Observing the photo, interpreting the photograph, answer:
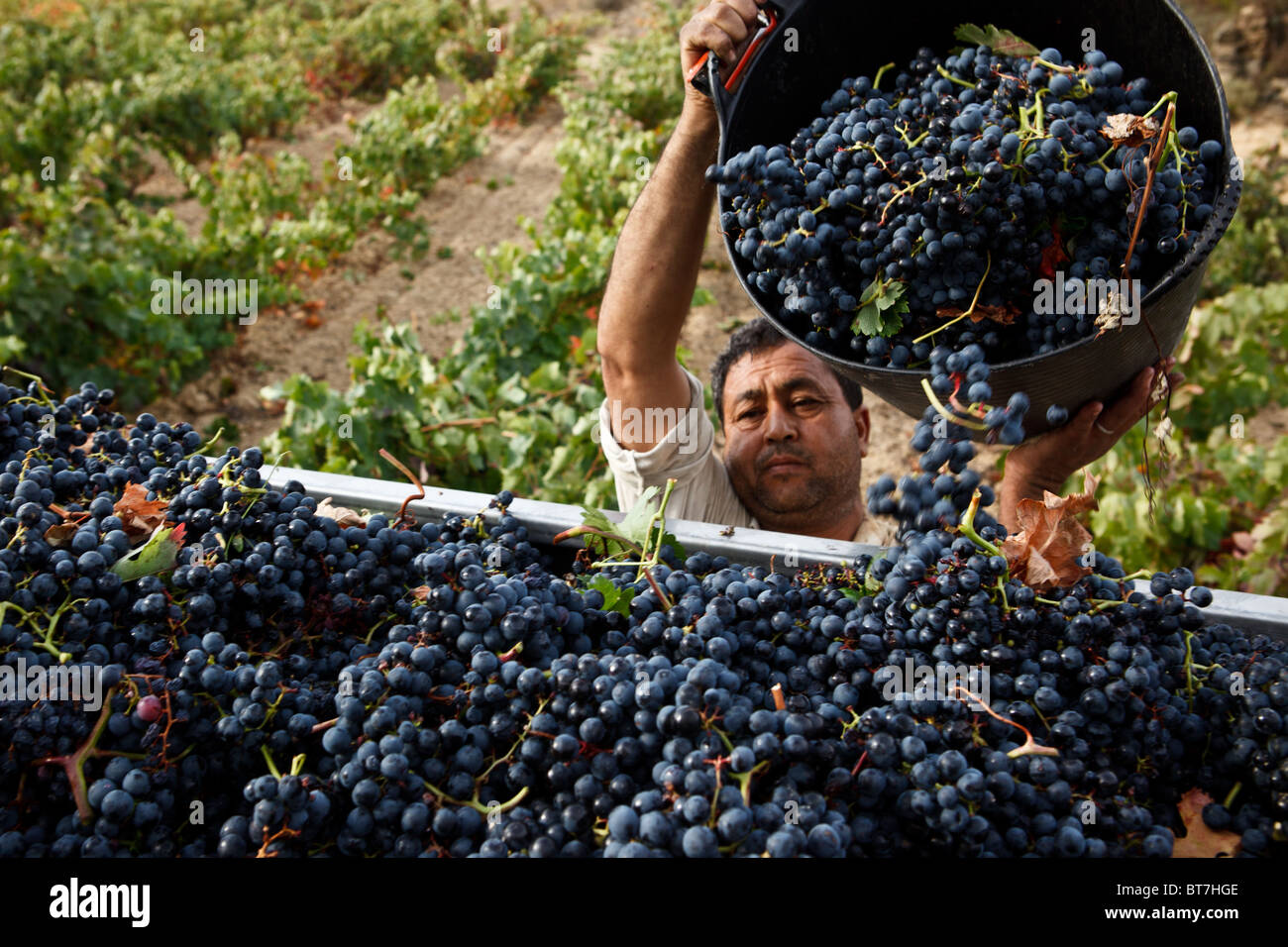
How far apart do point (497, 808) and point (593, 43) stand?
52.3ft

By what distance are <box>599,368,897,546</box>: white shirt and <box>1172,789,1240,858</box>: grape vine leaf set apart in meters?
1.45

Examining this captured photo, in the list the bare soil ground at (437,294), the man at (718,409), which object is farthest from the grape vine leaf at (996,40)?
the bare soil ground at (437,294)

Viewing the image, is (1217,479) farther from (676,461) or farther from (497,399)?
(497,399)

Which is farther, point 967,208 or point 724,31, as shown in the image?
point 724,31

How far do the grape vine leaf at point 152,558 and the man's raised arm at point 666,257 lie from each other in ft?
4.73

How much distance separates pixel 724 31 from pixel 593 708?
58.5 inches

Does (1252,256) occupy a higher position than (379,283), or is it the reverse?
(379,283)

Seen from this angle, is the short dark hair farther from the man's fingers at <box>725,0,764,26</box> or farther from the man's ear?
the man's fingers at <box>725,0,764,26</box>

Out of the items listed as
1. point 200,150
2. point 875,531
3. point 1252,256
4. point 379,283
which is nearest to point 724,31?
point 875,531

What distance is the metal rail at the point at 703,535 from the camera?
5.47 feet

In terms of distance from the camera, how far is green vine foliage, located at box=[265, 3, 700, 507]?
404cm

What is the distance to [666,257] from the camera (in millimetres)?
2551
